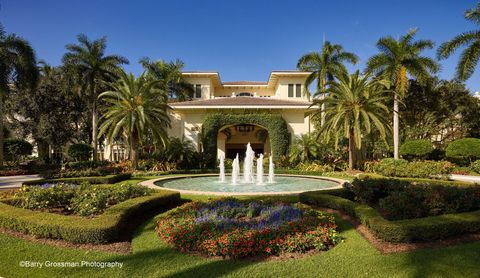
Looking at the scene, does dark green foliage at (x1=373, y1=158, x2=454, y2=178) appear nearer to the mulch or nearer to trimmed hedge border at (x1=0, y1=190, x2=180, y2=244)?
the mulch

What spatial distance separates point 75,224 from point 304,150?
69.2 ft

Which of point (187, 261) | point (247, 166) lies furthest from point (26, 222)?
point (247, 166)

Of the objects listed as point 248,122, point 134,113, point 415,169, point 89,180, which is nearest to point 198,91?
point 248,122

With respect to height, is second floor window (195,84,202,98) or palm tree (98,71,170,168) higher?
second floor window (195,84,202,98)

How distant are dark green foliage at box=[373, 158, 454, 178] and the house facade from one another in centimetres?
888

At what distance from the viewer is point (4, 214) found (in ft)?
23.5

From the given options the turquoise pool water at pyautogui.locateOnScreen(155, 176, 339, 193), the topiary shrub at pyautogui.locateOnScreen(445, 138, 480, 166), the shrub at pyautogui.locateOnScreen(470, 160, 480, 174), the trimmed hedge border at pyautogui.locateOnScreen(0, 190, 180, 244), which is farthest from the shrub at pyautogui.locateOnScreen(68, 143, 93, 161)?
the shrub at pyautogui.locateOnScreen(470, 160, 480, 174)

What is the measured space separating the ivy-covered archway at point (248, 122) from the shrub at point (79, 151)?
11873mm

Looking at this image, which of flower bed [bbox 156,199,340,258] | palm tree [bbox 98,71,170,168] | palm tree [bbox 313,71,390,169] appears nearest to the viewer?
flower bed [bbox 156,199,340,258]

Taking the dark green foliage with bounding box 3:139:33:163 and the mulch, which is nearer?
the mulch

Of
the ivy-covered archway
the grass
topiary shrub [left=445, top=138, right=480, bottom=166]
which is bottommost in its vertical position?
the grass

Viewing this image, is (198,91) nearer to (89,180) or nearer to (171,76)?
(171,76)

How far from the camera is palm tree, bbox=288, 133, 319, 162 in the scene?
2508cm

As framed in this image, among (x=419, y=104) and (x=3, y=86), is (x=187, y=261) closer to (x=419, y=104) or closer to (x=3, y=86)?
(x=3, y=86)
